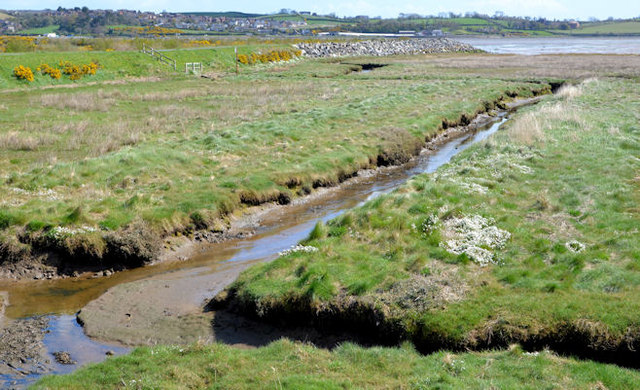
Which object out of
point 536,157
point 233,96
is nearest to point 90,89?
point 233,96

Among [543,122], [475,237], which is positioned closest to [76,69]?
[543,122]

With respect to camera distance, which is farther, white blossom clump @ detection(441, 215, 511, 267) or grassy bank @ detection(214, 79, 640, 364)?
white blossom clump @ detection(441, 215, 511, 267)

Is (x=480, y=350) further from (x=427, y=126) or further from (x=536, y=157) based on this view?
(x=427, y=126)

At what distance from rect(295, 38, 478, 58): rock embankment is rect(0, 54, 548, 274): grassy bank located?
203 ft

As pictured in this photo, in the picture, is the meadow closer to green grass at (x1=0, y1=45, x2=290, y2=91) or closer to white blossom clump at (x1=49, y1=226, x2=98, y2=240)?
white blossom clump at (x1=49, y1=226, x2=98, y2=240)

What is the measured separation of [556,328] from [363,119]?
28.4 meters

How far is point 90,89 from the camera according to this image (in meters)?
53.3

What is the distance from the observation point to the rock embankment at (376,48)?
117m

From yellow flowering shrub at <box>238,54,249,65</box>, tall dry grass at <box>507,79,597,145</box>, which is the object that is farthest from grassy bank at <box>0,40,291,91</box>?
tall dry grass at <box>507,79,597,145</box>

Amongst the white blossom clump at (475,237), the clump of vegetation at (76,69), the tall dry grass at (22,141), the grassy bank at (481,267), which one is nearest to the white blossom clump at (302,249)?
the grassy bank at (481,267)

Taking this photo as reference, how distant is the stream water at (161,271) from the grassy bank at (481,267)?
9.36ft

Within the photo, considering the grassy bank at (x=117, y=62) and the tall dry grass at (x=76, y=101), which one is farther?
the grassy bank at (x=117, y=62)

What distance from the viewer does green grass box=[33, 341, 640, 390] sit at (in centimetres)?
1025

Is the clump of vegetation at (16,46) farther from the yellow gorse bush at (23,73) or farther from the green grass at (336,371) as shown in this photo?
the green grass at (336,371)
